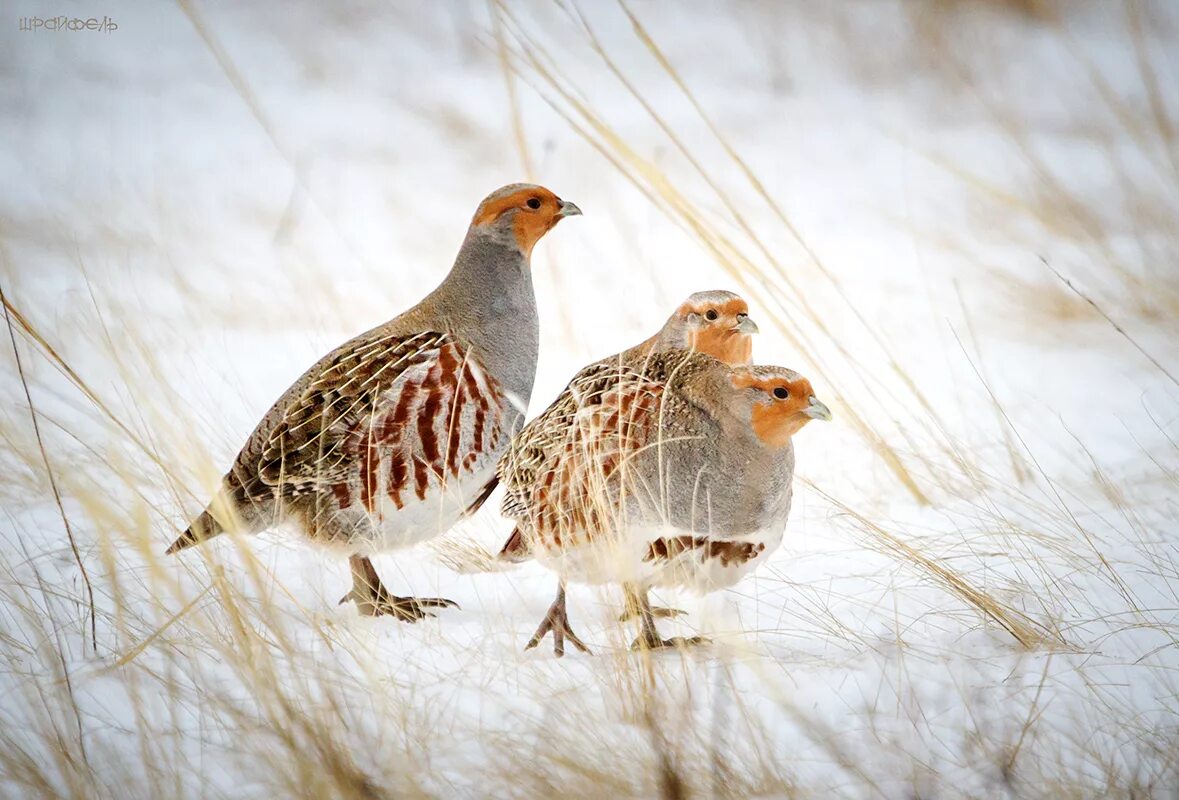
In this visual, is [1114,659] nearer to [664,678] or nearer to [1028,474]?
[664,678]

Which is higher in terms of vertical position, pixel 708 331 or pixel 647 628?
pixel 708 331

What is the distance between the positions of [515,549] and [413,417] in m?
0.38

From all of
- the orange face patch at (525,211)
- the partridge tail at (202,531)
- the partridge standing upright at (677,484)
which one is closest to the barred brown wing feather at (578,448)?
the partridge standing upright at (677,484)

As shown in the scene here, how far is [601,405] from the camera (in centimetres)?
258

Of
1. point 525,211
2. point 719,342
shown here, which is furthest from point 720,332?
point 525,211

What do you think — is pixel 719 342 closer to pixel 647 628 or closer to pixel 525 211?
pixel 525 211

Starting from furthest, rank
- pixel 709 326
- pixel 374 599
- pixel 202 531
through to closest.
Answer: pixel 709 326 → pixel 374 599 → pixel 202 531

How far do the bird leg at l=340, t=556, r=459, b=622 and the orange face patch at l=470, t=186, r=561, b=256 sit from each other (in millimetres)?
856

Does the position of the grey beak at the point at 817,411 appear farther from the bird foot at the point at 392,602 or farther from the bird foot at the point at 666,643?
the bird foot at the point at 392,602

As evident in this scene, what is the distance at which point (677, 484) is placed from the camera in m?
2.42

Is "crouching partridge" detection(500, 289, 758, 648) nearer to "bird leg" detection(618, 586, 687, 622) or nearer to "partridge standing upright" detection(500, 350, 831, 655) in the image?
"partridge standing upright" detection(500, 350, 831, 655)

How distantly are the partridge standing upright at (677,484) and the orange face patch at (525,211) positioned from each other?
0.52m

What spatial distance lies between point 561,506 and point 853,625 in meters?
0.65

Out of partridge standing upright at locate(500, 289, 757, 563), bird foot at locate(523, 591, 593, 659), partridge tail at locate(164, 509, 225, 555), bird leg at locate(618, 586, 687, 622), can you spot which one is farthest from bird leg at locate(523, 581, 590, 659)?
partridge tail at locate(164, 509, 225, 555)
